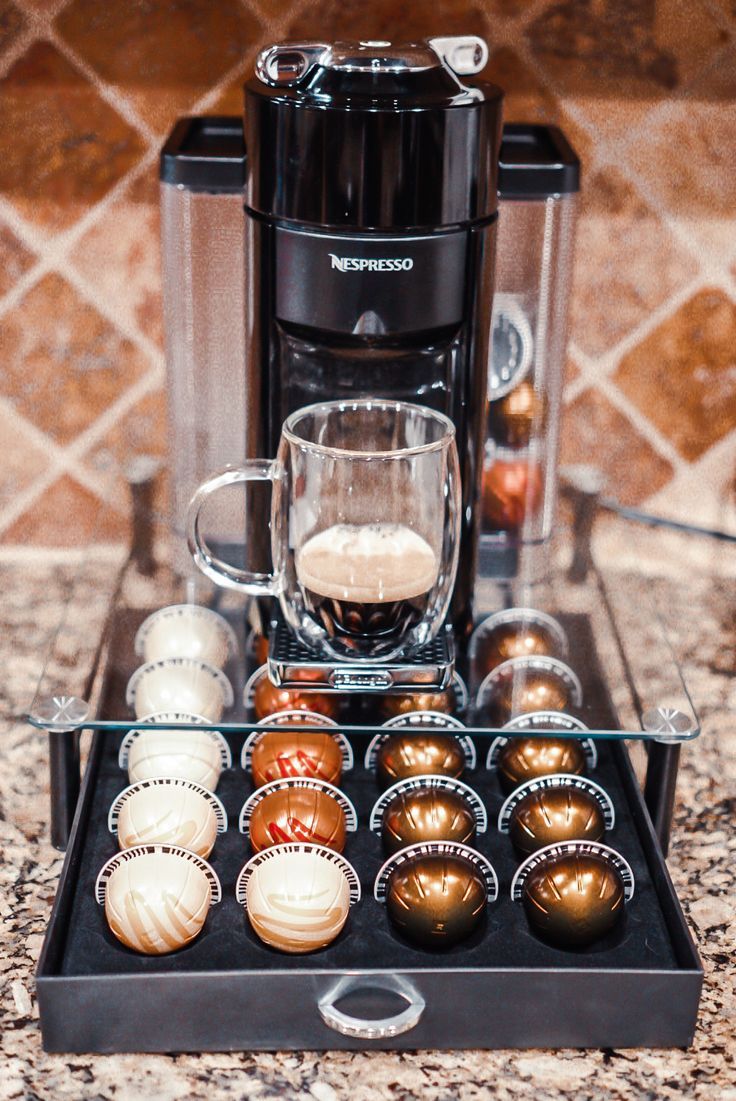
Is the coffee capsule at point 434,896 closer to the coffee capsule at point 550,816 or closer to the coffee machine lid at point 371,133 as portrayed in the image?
the coffee capsule at point 550,816

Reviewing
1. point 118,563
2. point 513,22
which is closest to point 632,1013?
point 118,563

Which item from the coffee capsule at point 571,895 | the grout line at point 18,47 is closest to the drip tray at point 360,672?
the coffee capsule at point 571,895

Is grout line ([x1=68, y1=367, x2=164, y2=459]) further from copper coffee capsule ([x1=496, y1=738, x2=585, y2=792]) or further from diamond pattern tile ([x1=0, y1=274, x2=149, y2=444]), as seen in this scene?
copper coffee capsule ([x1=496, y1=738, x2=585, y2=792])

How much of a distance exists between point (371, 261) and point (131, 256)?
385 millimetres

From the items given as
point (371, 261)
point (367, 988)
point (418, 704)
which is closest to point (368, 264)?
point (371, 261)

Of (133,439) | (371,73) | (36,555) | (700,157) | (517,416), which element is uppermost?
(371,73)

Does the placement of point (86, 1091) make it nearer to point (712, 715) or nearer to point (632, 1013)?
point (632, 1013)

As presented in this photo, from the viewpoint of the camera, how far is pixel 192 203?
789 millimetres

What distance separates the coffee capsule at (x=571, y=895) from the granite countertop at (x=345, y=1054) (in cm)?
6

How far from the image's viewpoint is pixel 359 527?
2.33 ft

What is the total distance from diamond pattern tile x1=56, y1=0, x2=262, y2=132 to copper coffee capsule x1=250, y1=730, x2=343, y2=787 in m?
0.48

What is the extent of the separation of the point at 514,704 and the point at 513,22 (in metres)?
0.49

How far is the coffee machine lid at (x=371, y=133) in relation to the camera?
0.64 metres

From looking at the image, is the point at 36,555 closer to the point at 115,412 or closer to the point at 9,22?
the point at 115,412
